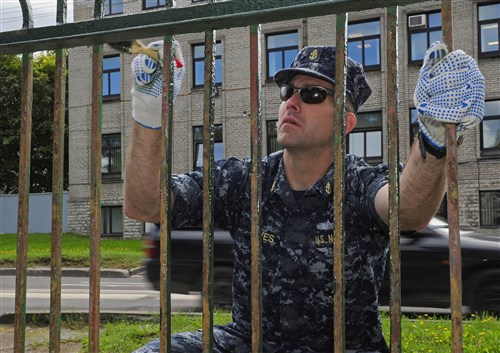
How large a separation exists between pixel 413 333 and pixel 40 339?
141 inches

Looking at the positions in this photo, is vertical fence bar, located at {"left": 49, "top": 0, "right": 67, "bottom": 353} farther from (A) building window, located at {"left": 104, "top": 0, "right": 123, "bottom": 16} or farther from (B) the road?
(A) building window, located at {"left": 104, "top": 0, "right": 123, "bottom": 16}

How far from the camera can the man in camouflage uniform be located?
260 centimetres

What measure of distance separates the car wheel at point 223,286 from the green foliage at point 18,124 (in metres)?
26.4

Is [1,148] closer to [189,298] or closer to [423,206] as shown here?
[189,298]

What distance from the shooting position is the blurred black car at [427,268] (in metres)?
6.85

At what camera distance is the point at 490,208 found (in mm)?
18562

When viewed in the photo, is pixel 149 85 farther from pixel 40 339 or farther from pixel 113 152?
pixel 113 152

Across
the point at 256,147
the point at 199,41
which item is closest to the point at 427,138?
the point at 256,147

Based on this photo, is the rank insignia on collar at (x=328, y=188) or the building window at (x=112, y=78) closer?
the rank insignia on collar at (x=328, y=188)

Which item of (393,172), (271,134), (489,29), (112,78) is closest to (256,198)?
(393,172)

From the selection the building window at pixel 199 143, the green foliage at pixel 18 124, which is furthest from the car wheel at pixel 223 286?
the green foliage at pixel 18 124

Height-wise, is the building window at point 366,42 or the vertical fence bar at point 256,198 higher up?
the building window at point 366,42

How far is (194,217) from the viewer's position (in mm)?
2811

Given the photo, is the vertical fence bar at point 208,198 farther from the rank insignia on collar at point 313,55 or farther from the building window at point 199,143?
the building window at point 199,143
